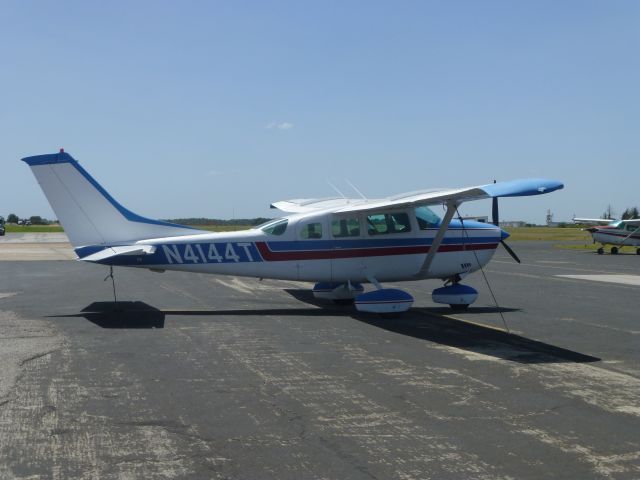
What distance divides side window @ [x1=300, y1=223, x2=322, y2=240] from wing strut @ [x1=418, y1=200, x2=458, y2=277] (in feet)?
7.68

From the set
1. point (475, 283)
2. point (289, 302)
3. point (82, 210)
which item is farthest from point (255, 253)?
point (475, 283)

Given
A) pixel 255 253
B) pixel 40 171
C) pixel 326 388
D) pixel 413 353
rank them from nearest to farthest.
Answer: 1. pixel 326 388
2. pixel 413 353
3. pixel 40 171
4. pixel 255 253

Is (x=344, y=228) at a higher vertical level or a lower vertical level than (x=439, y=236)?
higher

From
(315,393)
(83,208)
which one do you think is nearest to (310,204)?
(83,208)

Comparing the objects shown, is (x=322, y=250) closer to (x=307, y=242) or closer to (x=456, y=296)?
(x=307, y=242)

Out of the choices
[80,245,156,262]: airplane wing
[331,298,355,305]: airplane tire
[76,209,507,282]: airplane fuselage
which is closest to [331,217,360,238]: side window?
[76,209,507,282]: airplane fuselage

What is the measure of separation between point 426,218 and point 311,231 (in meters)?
2.59

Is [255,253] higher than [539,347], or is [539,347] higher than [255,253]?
[255,253]

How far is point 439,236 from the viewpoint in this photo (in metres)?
13.2

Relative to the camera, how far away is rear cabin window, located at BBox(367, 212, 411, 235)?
1395 centimetres

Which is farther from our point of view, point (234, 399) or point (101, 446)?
point (234, 399)

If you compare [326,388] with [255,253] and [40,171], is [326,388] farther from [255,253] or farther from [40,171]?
[40,171]

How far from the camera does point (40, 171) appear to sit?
1259cm

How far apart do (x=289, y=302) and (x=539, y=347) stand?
23.2ft
